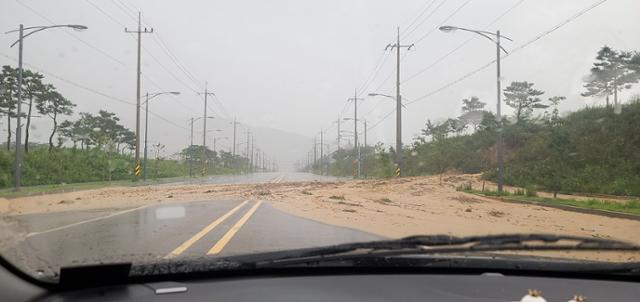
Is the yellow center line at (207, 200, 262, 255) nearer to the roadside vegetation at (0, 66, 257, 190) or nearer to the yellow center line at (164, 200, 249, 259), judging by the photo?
the yellow center line at (164, 200, 249, 259)

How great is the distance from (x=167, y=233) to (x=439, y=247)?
6621 mm

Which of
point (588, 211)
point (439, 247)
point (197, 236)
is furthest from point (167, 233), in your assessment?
point (588, 211)

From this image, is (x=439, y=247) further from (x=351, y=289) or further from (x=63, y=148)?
(x=63, y=148)

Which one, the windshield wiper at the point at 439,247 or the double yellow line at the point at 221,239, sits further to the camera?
the double yellow line at the point at 221,239

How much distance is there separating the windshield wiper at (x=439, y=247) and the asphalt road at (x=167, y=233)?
201 centimetres

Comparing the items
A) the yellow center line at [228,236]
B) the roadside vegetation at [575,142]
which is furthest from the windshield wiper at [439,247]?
the roadside vegetation at [575,142]

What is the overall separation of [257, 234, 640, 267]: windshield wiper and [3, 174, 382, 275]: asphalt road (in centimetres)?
201

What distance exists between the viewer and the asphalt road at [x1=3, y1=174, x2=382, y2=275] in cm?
719

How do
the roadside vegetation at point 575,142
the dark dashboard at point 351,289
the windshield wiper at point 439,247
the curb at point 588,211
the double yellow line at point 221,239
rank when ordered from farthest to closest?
the roadside vegetation at point 575,142 < the curb at point 588,211 < the double yellow line at point 221,239 < the windshield wiper at point 439,247 < the dark dashboard at point 351,289

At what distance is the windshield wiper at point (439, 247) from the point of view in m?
3.57

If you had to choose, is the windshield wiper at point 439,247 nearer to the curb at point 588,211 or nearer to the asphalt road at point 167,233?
the asphalt road at point 167,233

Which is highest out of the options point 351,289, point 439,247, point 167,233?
point 439,247

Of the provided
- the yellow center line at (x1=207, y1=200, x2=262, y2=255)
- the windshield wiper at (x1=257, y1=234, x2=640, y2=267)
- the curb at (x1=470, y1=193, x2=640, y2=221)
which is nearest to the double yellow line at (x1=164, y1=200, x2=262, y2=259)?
the yellow center line at (x1=207, y1=200, x2=262, y2=255)

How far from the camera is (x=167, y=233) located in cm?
951
